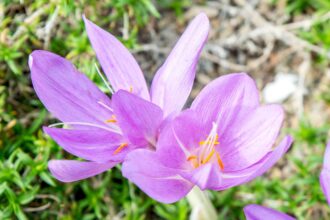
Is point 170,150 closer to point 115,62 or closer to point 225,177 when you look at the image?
point 225,177

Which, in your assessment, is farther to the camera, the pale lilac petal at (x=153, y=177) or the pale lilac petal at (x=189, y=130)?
the pale lilac petal at (x=189, y=130)

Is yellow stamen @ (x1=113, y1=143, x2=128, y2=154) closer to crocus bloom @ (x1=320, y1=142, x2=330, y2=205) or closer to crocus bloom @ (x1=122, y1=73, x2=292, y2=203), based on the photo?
crocus bloom @ (x1=122, y1=73, x2=292, y2=203)

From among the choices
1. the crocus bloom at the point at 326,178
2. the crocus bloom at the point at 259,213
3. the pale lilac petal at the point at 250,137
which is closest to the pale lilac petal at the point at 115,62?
the pale lilac petal at the point at 250,137

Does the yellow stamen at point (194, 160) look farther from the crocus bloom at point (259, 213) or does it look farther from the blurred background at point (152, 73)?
the blurred background at point (152, 73)

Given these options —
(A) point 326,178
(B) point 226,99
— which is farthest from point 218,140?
(A) point 326,178

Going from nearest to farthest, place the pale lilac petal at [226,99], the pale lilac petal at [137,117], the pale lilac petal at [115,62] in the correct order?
1. the pale lilac petal at [137,117]
2. the pale lilac petal at [226,99]
3. the pale lilac petal at [115,62]

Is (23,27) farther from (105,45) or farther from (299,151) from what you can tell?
(299,151)
